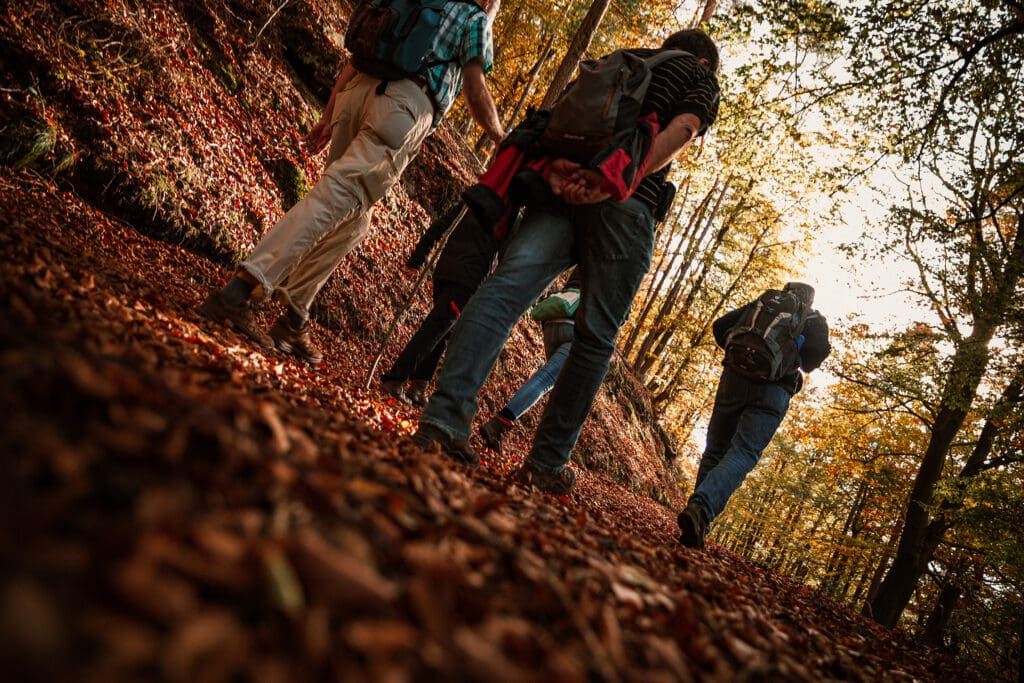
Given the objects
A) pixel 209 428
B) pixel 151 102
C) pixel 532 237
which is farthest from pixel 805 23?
pixel 209 428

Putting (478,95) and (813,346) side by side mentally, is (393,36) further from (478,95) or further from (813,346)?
(813,346)

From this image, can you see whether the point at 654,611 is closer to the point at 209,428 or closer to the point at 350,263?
the point at 209,428

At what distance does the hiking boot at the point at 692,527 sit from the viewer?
3.28 meters

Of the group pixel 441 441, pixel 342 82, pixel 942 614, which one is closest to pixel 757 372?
pixel 441 441

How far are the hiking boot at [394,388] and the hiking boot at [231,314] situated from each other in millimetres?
1289

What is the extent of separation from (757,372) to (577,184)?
239 centimetres

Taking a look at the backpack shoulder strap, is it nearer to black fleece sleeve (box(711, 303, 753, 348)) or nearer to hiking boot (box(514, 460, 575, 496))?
hiking boot (box(514, 460, 575, 496))

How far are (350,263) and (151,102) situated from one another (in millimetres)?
2392

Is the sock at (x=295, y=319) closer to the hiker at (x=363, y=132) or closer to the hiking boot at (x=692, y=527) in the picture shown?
the hiker at (x=363, y=132)

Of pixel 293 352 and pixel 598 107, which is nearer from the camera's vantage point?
pixel 598 107

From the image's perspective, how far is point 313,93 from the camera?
7480mm

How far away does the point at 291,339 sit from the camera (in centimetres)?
342

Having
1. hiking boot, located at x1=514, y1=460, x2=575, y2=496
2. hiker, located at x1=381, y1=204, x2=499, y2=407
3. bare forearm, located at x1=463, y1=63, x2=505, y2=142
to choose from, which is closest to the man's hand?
bare forearm, located at x1=463, y1=63, x2=505, y2=142

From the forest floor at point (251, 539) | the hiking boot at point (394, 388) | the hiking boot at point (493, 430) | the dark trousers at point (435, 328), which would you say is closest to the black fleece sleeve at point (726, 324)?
the hiking boot at point (493, 430)
